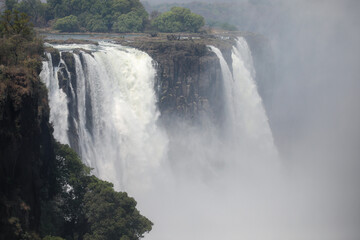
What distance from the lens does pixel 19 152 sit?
18.2m

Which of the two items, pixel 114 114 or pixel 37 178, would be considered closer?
pixel 37 178

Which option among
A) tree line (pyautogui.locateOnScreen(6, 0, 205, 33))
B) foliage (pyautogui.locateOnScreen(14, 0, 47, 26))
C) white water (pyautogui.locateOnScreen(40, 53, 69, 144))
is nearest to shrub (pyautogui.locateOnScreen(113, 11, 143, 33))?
tree line (pyautogui.locateOnScreen(6, 0, 205, 33))

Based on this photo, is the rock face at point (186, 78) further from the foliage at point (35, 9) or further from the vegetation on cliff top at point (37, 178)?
the foliage at point (35, 9)

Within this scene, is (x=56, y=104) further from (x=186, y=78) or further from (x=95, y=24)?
(x=95, y=24)

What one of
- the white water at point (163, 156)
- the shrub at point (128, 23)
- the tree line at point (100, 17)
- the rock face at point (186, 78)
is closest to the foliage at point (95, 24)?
the tree line at point (100, 17)

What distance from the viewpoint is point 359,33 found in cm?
8250

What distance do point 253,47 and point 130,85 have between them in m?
27.0

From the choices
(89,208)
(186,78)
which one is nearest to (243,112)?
(186,78)

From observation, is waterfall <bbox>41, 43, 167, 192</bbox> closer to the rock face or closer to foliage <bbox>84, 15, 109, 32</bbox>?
the rock face

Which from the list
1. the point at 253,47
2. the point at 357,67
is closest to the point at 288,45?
the point at 357,67

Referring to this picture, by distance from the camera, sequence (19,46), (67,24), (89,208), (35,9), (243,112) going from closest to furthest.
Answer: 1. (19,46)
2. (89,208)
3. (243,112)
4. (67,24)
5. (35,9)

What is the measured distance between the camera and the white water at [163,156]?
109ft

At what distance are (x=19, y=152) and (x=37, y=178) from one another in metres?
2.28

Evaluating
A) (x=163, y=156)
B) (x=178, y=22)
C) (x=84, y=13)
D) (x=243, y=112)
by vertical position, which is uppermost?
(x=178, y=22)
